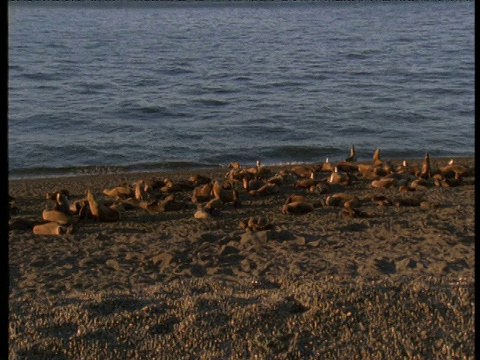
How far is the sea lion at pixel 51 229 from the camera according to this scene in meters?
6.97

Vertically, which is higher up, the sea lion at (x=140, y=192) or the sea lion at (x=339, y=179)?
the sea lion at (x=339, y=179)

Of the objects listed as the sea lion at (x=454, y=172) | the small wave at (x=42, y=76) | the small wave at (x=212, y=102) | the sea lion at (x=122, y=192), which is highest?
the small wave at (x=42, y=76)

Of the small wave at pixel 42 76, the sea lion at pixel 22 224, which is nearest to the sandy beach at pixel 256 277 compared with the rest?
the sea lion at pixel 22 224

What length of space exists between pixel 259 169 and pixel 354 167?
123 centimetres

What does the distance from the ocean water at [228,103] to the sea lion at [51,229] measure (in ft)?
13.7

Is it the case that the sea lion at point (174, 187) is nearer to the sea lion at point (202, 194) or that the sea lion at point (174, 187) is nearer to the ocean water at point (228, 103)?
the sea lion at point (202, 194)

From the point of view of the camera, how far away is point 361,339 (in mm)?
4102

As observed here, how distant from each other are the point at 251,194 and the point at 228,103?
338 inches

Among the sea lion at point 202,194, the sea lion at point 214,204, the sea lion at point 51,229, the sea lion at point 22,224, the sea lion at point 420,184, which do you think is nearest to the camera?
the sea lion at point 51,229

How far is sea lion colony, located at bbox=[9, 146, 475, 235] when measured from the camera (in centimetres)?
734

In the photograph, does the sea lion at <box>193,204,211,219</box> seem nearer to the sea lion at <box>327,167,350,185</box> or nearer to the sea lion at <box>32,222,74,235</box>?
the sea lion at <box>32,222,74,235</box>

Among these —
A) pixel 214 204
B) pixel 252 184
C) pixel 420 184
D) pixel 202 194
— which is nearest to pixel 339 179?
pixel 420 184

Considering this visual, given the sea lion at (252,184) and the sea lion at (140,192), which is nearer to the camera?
the sea lion at (140,192)

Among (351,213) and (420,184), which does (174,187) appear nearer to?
(351,213)
